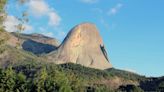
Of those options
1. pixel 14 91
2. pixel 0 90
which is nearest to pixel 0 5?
pixel 0 90

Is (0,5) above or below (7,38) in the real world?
above

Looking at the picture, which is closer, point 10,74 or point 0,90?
point 0,90

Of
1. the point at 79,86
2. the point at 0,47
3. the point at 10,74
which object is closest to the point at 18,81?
the point at 10,74

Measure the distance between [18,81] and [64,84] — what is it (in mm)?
13588

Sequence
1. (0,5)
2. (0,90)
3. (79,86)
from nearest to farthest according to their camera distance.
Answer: (0,5) < (0,90) < (79,86)

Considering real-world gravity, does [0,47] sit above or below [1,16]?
below

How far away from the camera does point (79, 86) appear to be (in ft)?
552

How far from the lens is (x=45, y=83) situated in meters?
139

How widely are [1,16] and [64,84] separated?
9242cm

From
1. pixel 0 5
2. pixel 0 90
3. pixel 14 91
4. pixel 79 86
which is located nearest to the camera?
pixel 0 5

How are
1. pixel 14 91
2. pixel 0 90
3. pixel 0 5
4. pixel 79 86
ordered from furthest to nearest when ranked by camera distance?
pixel 79 86, pixel 14 91, pixel 0 90, pixel 0 5

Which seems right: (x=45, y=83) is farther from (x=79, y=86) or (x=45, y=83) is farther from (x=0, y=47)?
(x=0, y=47)

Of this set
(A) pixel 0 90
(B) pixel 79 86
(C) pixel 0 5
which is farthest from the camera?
(B) pixel 79 86

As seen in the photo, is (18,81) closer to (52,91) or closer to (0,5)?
(52,91)
